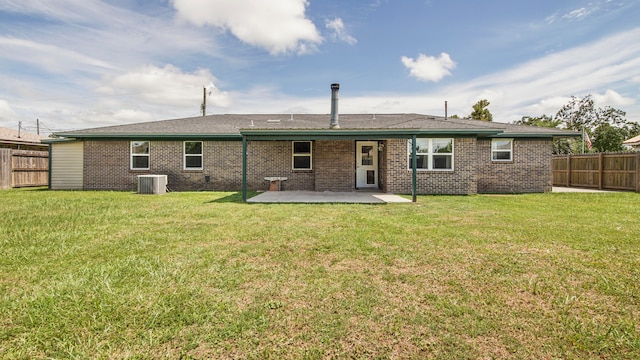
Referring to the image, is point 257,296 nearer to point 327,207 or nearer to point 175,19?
point 327,207

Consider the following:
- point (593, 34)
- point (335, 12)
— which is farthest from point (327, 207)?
point (593, 34)

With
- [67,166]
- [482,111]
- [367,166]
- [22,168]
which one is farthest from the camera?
[482,111]

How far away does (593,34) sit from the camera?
37.4 ft

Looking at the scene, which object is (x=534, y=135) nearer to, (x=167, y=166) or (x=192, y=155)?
(x=192, y=155)

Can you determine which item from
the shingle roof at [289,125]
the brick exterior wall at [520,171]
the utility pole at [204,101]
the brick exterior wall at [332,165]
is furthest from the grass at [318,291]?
the utility pole at [204,101]

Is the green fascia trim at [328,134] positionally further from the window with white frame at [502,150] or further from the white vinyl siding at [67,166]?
the white vinyl siding at [67,166]

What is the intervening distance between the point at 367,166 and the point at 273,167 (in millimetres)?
4475

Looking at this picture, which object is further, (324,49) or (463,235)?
(324,49)

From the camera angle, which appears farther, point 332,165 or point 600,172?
point 600,172

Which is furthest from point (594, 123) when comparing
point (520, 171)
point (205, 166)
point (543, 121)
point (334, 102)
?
point (205, 166)

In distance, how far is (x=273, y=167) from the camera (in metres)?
14.1

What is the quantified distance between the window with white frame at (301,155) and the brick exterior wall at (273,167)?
8.2 inches

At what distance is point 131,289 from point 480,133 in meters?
12.6

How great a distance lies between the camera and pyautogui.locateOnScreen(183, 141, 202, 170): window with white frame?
46.8ft
